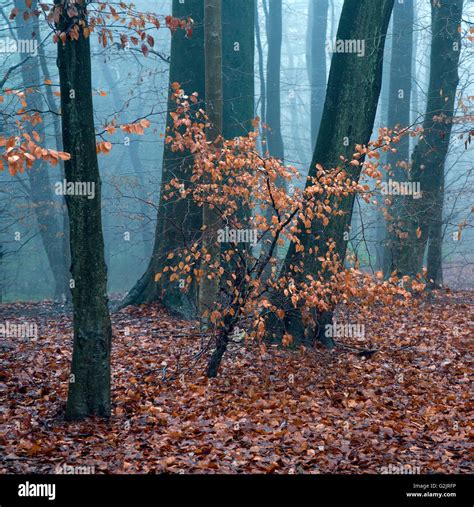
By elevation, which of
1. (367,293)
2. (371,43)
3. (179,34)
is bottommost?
(367,293)

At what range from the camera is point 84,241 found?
6.39 m

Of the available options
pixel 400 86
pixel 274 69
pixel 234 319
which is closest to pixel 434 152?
pixel 400 86

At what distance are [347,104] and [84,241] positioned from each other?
15.3ft

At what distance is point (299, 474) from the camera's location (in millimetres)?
5305

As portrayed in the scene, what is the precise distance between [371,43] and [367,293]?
3804 mm

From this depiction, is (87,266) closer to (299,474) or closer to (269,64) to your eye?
(299,474)

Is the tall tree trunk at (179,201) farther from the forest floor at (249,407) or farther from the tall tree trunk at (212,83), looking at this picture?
the tall tree trunk at (212,83)

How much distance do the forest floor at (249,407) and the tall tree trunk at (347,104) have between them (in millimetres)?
1067

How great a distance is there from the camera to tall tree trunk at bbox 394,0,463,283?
13930 mm

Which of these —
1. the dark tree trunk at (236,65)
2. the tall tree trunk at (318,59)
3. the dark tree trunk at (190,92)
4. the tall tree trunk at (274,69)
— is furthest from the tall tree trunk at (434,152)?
the tall tree trunk at (318,59)

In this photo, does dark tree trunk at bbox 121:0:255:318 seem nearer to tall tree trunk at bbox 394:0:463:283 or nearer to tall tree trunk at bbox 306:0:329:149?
tall tree trunk at bbox 394:0:463:283

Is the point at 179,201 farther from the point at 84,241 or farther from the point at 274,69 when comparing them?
the point at 274,69

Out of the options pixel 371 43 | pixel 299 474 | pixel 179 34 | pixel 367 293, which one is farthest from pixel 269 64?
pixel 299 474
